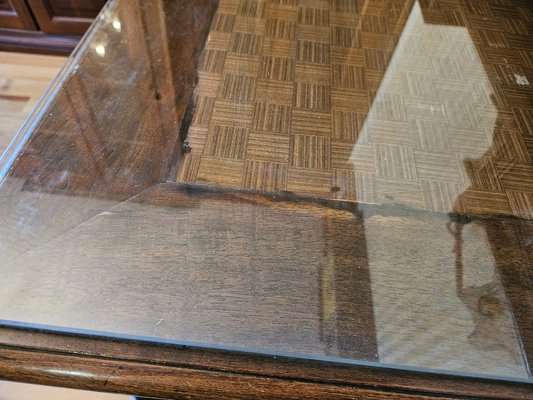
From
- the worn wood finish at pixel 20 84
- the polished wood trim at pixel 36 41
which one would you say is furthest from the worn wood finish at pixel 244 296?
the polished wood trim at pixel 36 41

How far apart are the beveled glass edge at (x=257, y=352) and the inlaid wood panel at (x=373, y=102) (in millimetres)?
185

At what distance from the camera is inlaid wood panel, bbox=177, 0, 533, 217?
528 millimetres

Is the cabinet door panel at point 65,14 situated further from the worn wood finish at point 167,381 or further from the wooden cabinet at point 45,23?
the worn wood finish at point 167,381

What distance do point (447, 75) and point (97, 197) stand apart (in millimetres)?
533

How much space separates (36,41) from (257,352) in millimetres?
1354

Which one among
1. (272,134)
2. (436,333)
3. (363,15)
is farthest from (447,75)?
(436,333)

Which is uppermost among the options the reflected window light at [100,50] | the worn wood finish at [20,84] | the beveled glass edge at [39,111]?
the reflected window light at [100,50]

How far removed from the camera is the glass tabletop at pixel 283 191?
41cm

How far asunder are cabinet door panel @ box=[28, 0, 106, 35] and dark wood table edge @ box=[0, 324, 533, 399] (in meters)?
1.14

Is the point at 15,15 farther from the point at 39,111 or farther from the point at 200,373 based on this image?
the point at 200,373

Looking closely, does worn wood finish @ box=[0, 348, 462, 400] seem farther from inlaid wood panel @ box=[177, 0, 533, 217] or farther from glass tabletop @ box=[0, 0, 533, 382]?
inlaid wood panel @ box=[177, 0, 533, 217]

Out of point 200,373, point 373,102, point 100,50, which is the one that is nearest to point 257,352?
point 200,373

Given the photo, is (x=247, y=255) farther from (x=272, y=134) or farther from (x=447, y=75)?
(x=447, y=75)

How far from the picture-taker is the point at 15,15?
130 cm
